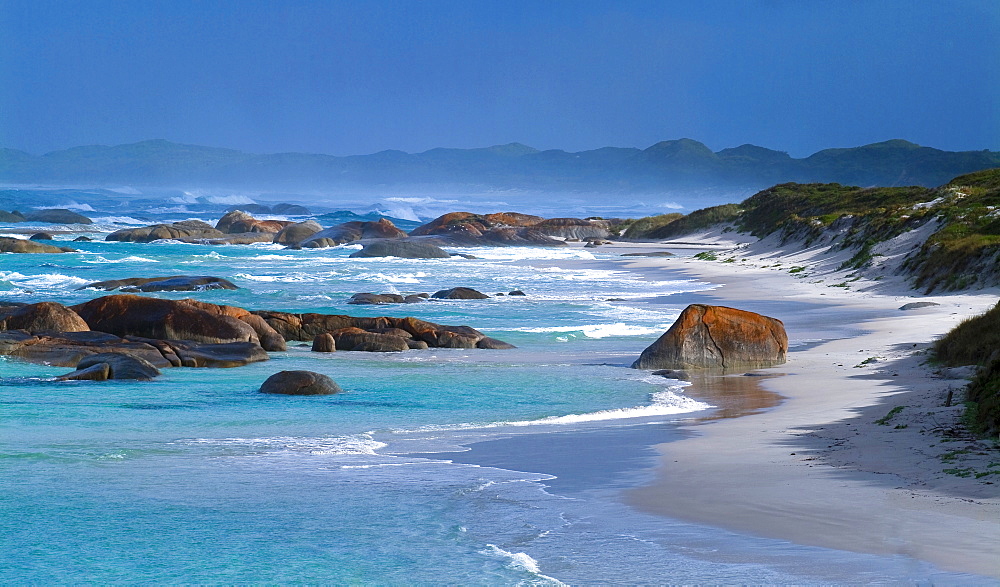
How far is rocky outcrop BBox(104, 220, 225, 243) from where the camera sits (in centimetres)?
7150

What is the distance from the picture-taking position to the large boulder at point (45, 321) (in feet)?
60.9

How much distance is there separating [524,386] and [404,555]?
8196mm

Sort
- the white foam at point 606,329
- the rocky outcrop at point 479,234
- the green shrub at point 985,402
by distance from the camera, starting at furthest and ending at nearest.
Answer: the rocky outcrop at point 479,234, the white foam at point 606,329, the green shrub at point 985,402

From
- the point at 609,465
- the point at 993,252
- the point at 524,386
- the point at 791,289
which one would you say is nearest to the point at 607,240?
the point at 791,289

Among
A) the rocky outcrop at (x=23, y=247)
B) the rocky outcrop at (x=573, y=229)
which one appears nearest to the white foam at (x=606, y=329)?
the rocky outcrop at (x=23, y=247)

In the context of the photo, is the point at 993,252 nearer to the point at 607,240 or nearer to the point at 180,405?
the point at 180,405

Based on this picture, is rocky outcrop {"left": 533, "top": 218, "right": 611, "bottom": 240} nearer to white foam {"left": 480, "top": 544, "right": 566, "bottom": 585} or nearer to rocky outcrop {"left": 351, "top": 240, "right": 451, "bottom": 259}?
rocky outcrop {"left": 351, "top": 240, "right": 451, "bottom": 259}

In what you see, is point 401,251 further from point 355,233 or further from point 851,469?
point 851,469

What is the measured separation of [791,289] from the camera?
31.4m

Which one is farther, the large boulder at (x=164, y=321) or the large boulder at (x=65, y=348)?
the large boulder at (x=164, y=321)

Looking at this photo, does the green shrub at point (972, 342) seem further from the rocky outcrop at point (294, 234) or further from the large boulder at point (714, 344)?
the rocky outcrop at point (294, 234)

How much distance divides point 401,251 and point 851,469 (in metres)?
50.0

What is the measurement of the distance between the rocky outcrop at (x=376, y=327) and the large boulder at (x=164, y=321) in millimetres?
1590

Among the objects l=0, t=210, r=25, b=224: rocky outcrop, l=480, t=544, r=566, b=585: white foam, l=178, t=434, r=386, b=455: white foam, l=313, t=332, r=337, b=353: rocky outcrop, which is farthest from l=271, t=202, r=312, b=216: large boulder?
l=480, t=544, r=566, b=585: white foam
